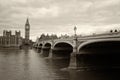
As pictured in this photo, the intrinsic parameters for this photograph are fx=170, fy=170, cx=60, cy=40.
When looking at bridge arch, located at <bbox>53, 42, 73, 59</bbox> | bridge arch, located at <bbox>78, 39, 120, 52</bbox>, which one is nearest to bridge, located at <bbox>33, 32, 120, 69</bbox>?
bridge arch, located at <bbox>78, 39, 120, 52</bbox>

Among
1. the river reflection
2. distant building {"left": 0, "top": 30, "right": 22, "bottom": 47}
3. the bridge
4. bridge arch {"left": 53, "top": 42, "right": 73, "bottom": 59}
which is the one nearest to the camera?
the river reflection

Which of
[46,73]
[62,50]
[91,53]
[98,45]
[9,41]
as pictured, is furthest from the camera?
[9,41]

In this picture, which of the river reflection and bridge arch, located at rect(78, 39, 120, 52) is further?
bridge arch, located at rect(78, 39, 120, 52)

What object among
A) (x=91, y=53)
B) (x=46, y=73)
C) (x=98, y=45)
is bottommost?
(x=46, y=73)

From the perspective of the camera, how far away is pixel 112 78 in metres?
22.9

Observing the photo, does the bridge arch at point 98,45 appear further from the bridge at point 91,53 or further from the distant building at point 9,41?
the distant building at point 9,41

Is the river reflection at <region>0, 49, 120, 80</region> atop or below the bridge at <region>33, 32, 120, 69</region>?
below

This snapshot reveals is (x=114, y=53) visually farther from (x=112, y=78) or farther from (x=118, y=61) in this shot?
(x=112, y=78)

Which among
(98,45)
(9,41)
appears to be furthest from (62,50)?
(9,41)

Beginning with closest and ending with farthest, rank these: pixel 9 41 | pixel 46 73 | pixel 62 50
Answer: pixel 46 73 → pixel 62 50 → pixel 9 41

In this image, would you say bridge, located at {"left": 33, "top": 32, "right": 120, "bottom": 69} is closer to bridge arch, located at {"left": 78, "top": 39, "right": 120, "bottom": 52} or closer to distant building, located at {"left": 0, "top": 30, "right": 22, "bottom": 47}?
bridge arch, located at {"left": 78, "top": 39, "right": 120, "bottom": 52}

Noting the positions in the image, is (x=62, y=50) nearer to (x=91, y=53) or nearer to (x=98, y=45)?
(x=91, y=53)

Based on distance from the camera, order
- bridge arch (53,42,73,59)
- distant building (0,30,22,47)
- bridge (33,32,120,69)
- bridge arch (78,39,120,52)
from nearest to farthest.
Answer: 1. bridge arch (78,39,120,52)
2. bridge (33,32,120,69)
3. bridge arch (53,42,73,59)
4. distant building (0,30,22,47)

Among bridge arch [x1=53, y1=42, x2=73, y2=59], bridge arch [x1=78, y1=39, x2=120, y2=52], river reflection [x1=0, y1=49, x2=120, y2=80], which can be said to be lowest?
river reflection [x1=0, y1=49, x2=120, y2=80]
